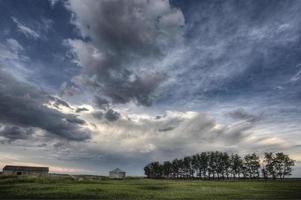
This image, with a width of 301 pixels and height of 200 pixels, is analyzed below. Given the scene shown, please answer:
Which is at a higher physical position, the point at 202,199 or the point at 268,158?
the point at 268,158

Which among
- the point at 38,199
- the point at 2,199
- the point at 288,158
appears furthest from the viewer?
the point at 288,158

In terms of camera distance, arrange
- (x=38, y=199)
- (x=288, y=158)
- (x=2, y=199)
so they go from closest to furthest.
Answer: (x=2, y=199)
(x=38, y=199)
(x=288, y=158)

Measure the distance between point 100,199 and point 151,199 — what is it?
779 cm

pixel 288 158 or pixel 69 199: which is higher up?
pixel 288 158

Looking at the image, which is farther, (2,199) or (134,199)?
(134,199)

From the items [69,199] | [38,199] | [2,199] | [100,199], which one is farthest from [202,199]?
[2,199]

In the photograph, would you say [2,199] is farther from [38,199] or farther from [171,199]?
[171,199]

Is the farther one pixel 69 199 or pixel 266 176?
pixel 266 176

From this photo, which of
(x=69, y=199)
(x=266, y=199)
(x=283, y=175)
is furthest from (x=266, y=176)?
(x=69, y=199)

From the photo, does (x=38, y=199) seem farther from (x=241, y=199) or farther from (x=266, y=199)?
(x=266, y=199)

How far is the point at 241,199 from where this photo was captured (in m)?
45.0

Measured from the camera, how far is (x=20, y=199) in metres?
40.5

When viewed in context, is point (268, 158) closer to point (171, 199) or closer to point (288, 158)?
point (288, 158)

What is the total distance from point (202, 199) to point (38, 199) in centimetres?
2487
